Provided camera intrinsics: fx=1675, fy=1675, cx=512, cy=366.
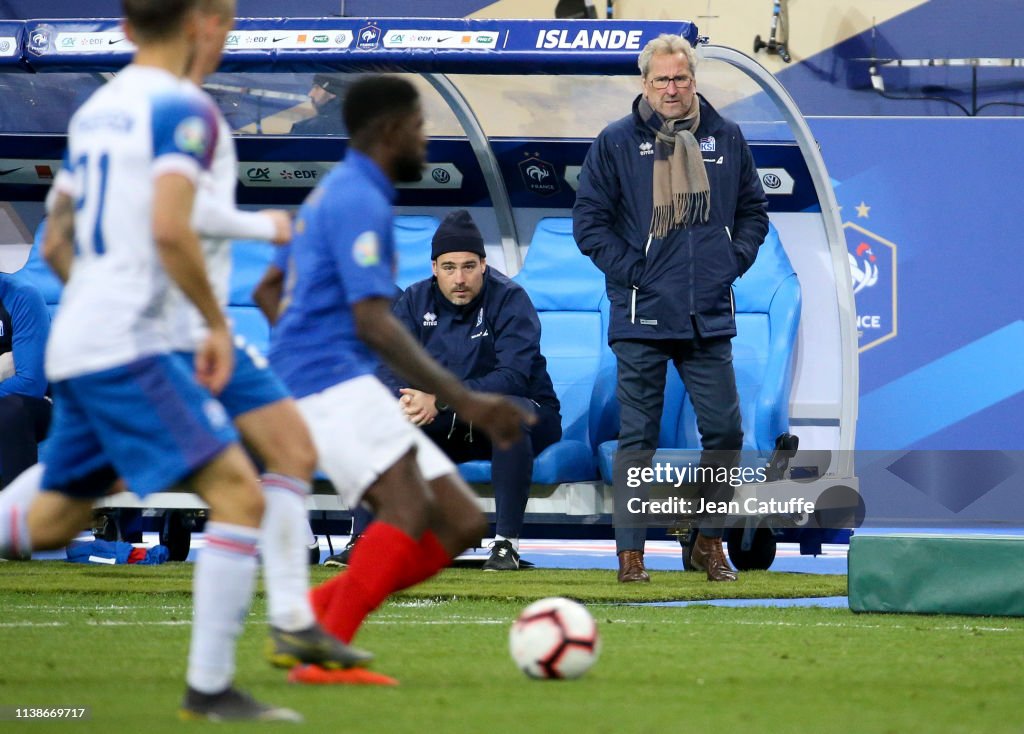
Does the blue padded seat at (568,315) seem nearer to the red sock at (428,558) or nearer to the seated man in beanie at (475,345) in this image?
the seated man in beanie at (475,345)

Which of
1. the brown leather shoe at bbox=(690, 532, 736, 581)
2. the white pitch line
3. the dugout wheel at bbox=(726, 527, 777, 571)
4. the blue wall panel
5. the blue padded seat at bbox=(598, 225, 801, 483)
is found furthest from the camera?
the blue wall panel

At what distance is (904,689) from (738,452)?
369 cm

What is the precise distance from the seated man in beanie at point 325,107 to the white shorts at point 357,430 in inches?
A: 228

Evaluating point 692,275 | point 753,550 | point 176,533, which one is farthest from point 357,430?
point 176,533

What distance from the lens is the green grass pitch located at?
3.59m

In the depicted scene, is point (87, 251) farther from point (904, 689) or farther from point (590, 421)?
point (590, 421)

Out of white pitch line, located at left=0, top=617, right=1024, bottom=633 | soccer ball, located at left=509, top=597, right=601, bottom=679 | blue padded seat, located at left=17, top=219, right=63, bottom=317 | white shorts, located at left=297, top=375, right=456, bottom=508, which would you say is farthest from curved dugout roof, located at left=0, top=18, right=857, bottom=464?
soccer ball, located at left=509, top=597, right=601, bottom=679

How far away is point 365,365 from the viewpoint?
439 centimetres

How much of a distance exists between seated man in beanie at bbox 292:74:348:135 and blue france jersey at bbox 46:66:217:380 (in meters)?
6.35

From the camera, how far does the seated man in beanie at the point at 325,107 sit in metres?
9.89

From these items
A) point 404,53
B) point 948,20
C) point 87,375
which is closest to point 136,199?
point 87,375

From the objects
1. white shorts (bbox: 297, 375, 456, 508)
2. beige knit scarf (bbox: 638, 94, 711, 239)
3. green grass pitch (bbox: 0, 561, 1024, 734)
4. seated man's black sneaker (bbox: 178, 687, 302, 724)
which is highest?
beige knit scarf (bbox: 638, 94, 711, 239)

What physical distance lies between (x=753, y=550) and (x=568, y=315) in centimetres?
186

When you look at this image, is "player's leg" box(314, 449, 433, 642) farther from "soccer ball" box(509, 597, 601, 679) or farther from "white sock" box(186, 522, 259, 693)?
"white sock" box(186, 522, 259, 693)
